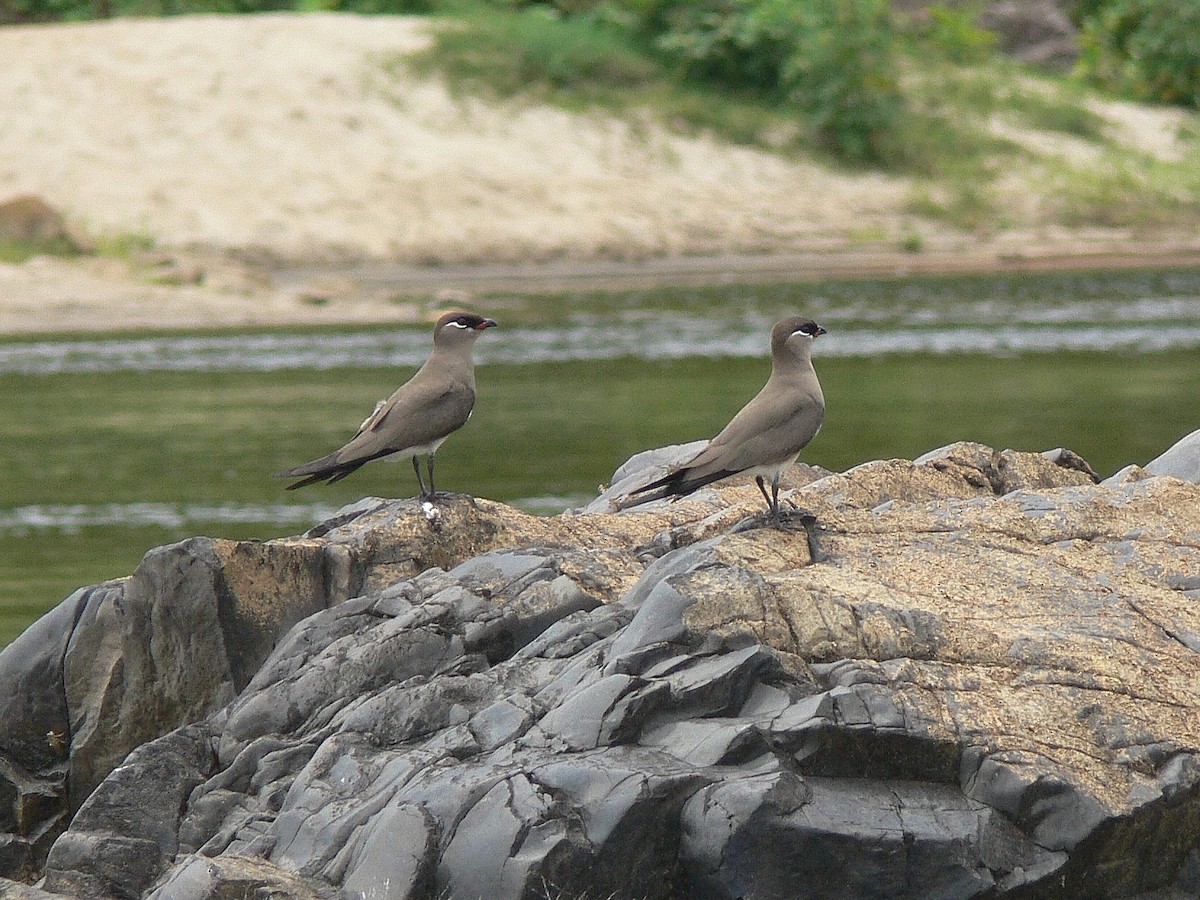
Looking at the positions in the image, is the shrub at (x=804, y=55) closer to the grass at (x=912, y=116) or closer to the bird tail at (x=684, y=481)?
the grass at (x=912, y=116)

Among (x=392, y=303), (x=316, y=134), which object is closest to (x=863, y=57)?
(x=316, y=134)

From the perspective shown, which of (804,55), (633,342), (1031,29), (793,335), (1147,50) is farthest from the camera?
(1031,29)

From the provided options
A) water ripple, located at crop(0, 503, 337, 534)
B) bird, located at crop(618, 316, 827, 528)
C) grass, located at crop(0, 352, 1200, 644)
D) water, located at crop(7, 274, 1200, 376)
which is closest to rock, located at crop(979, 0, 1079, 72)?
water, located at crop(7, 274, 1200, 376)

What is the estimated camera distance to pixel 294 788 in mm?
8180

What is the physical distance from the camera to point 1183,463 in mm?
11797

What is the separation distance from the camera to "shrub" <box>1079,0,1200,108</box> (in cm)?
6297

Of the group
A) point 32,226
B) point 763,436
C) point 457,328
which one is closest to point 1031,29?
point 32,226

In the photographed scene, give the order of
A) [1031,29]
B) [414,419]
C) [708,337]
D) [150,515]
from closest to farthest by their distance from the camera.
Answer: [414,419]
[150,515]
[708,337]
[1031,29]

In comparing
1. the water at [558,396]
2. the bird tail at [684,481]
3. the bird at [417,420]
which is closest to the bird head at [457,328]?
the bird at [417,420]

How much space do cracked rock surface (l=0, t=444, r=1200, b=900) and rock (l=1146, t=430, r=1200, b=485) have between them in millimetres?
1708

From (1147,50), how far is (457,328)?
58.3 meters

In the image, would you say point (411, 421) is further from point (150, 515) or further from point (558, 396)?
point (558, 396)

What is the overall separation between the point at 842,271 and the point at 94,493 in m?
28.3

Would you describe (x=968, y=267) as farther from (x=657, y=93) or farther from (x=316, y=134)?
(x=316, y=134)
